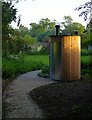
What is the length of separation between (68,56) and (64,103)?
17.4 ft

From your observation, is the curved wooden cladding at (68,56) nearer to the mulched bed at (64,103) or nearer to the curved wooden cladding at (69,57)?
the curved wooden cladding at (69,57)

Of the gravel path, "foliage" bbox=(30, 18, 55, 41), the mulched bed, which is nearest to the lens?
the mulched bed

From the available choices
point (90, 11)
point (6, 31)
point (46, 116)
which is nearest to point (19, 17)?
point (6, 31)

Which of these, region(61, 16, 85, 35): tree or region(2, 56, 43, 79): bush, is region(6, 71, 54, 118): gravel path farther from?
region(2, 56, 43, 79): bush

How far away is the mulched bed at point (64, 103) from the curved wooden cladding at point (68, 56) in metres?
3.18

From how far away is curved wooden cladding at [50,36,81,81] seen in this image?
476 inches

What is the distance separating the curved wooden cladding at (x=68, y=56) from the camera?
39.6 feet

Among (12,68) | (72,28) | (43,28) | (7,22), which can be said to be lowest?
(12,68)

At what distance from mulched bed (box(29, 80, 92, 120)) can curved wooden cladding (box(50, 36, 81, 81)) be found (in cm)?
318

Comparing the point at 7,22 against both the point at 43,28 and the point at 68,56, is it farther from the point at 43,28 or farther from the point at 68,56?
the point at 43,28

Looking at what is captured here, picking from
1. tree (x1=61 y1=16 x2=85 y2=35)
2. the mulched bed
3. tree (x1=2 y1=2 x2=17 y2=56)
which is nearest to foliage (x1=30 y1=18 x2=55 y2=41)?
tree (x1=61 y1=16 x2=85 y2=35)

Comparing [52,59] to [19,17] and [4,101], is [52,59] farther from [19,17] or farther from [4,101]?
[4,101]

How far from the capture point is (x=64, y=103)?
6.93m

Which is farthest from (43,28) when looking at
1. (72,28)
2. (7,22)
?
(7,22)
